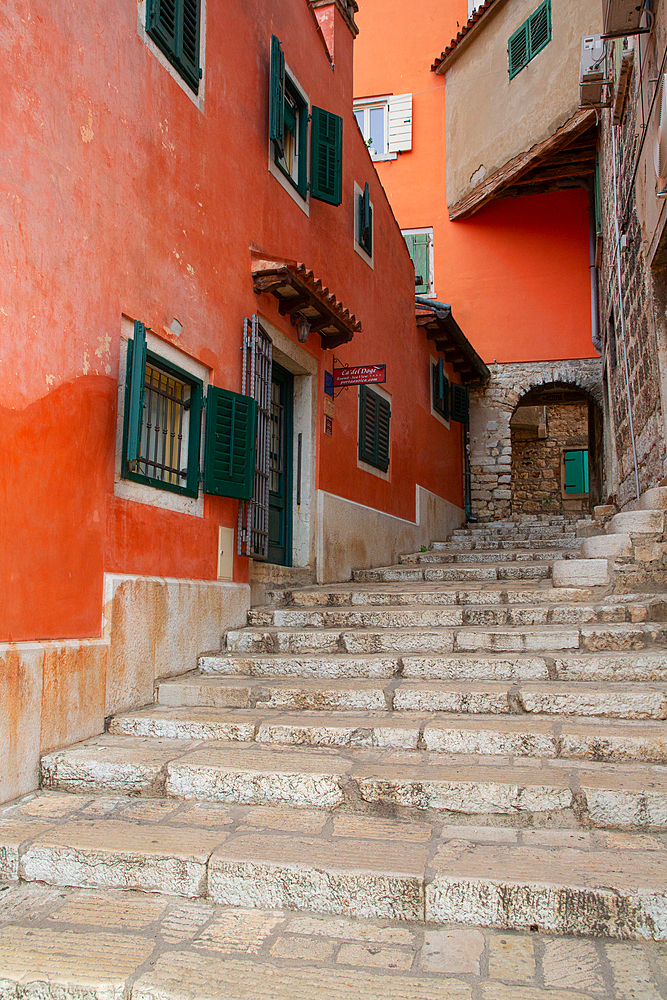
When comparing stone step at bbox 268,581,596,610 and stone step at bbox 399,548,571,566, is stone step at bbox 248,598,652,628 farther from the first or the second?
stone step at bbox 399,548,571,566

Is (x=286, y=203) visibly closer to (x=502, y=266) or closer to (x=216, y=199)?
(x=216, y=199)

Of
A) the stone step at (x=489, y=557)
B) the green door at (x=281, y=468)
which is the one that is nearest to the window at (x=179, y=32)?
the green door at (x=281, y=468)

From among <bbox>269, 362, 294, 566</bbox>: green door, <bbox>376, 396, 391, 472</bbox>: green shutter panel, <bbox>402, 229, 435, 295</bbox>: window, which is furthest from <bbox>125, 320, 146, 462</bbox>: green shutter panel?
<bbox>402, 229, 435, 295</bbox>: window

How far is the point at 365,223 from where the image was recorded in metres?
9.52

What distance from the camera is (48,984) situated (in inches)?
90.7

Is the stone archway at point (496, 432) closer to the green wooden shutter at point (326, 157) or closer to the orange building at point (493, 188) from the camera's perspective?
the orange building at point (493, 188)

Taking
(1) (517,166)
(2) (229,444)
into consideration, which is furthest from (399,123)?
(2) (229,444)

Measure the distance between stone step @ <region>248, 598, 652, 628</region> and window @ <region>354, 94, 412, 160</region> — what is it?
12440mm

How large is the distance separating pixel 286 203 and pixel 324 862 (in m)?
6.08

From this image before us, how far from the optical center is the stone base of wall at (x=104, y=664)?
139 inches

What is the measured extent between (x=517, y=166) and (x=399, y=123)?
3.58 meters

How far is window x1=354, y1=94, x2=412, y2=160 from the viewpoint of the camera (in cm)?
1561

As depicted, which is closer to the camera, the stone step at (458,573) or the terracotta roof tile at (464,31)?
the stone step at (458,573)

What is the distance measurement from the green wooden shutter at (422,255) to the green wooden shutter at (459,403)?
7.38 ft
